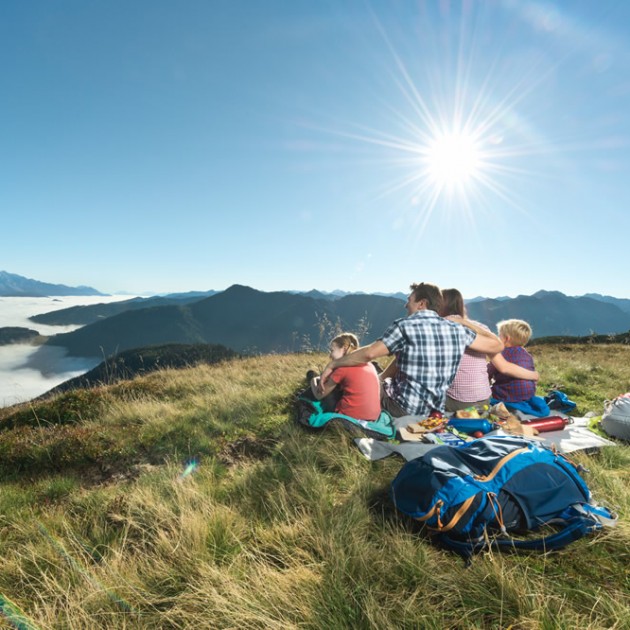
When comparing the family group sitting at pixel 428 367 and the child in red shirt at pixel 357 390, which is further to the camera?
the child in red shirt at pixel 357 390

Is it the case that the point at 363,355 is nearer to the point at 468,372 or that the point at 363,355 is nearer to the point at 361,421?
the point at 361,421

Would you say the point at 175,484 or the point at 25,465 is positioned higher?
the point at 175,484

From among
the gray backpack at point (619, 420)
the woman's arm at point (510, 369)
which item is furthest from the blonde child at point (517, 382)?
the gray backpack at point (619, 420)

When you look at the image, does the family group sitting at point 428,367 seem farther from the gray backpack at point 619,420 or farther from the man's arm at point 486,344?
the gray backpack at point 619,420

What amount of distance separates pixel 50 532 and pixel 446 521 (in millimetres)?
2864

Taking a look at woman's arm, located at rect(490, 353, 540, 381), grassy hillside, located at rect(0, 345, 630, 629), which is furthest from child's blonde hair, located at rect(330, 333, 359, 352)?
woman's arm, located at rect(490, 353, 540, 381)

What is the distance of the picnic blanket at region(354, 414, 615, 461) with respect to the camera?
3.52m

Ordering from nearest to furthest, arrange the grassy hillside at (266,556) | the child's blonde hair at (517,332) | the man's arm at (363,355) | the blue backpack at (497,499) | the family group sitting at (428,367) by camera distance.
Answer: the grassy hillside at (266,556) < the blue backpack at (497,499) < the man's arm at (363,355) < the family group sitting at (428,367) < the child's blonde hair at (517,332)

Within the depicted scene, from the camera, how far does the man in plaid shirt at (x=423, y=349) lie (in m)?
4.20

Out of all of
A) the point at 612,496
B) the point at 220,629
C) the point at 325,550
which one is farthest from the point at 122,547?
the point at 612,496

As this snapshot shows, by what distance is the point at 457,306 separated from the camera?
502cm

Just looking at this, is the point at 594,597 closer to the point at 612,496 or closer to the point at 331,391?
the point at 612,496

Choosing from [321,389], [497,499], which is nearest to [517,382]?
[321,389]

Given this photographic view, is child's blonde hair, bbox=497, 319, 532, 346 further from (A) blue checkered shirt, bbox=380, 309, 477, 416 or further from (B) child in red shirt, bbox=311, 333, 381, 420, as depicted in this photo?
(B) child in red shirt, bbox=311, 333, 381, 420
